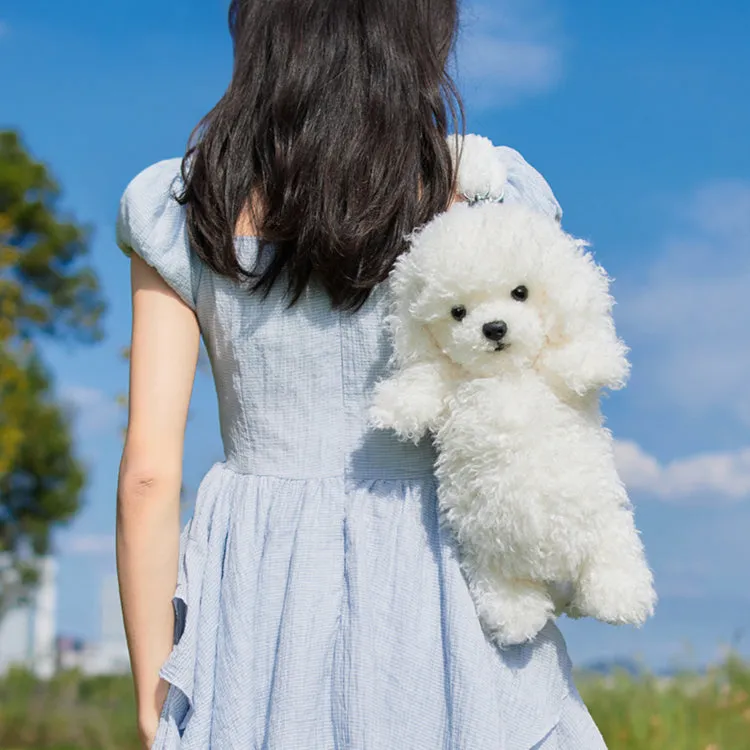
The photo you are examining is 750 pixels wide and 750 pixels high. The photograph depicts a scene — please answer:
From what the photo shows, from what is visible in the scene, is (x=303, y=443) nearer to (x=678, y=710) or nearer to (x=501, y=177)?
(x=501, y=177)

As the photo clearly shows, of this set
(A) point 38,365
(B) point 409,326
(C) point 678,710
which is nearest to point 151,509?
(B) point 409,326

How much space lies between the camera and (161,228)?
1.46 m

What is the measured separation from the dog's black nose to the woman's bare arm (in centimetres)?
45

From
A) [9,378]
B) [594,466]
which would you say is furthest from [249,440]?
[9,378]

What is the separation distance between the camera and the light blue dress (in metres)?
1.23

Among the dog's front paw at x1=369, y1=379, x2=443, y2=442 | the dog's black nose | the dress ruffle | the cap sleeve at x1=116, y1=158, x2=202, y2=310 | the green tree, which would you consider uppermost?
the green tree

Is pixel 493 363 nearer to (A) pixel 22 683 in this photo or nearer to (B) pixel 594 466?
(B) pixel 594 466

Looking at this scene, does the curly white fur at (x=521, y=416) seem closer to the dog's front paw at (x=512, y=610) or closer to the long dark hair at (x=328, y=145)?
the dog's front paw at (x=512, y=610)

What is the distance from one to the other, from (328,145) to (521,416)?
474mm

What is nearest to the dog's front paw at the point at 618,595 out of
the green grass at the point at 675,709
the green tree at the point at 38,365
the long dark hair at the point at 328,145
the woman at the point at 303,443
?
the woman at the point at 303,443

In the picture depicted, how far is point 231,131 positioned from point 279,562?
0.61 metres

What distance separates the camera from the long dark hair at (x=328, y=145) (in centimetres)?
136

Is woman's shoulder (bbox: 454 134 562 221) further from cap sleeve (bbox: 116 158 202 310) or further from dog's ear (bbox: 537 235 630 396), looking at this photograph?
cap sleeve (bbox: 116 158 202 310)

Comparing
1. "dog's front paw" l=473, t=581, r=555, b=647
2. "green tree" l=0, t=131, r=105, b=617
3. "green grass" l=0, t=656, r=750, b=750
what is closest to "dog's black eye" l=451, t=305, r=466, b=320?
"dog's front paw" l=473, t=581, r=555, b=647
